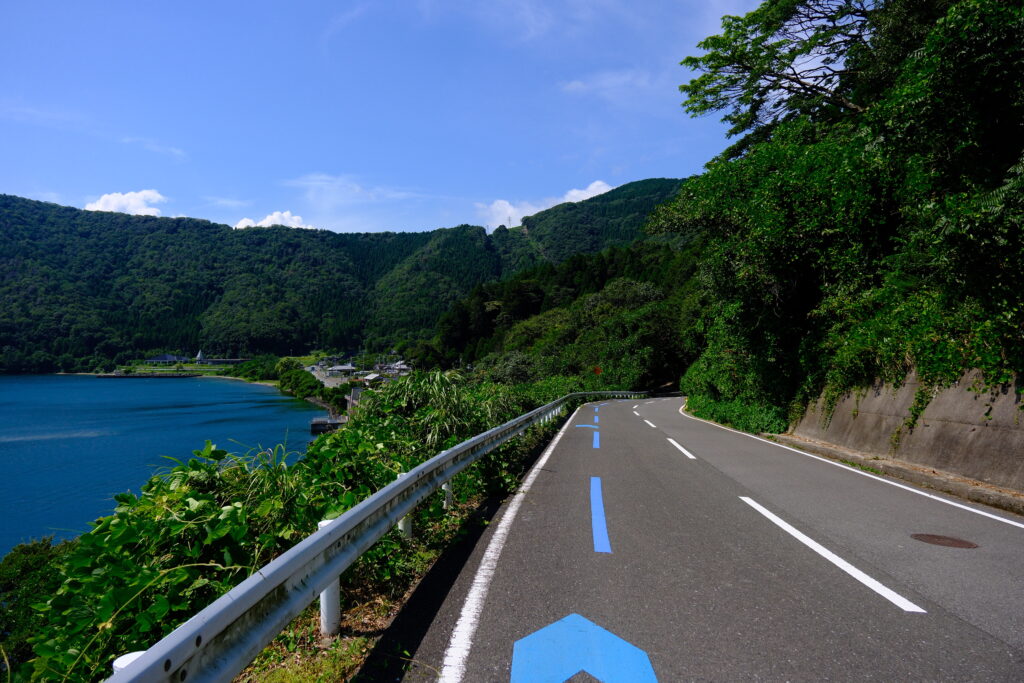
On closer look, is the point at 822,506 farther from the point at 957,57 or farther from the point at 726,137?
the point at 726,137

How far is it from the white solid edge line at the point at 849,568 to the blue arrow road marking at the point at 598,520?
177cm

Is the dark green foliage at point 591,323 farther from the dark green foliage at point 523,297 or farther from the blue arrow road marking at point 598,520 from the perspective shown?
the blue arrow road marking at point 598,520

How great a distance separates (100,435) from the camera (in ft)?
191

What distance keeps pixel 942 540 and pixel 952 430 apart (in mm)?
4267

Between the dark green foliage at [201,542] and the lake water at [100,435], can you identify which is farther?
the lake water at [100,435]

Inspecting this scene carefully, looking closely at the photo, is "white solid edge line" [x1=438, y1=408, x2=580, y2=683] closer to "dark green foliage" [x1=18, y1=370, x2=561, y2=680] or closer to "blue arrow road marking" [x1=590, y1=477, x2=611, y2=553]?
"dark green foliage" [x1=18, y1=370, x2=561, y2=680]

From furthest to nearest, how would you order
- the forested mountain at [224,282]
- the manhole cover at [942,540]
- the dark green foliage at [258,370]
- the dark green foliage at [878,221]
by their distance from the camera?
the forested mountain at [224,282]
the dark green foliage at [258,370]
the dark green foliage at [878,221]
the manhole cover at [942,540]

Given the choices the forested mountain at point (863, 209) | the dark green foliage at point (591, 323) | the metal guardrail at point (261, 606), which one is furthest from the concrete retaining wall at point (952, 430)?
the dark green foliage at point (591, 323)

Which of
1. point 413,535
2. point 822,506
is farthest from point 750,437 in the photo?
point 413,535

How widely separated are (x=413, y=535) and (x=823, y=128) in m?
20.3

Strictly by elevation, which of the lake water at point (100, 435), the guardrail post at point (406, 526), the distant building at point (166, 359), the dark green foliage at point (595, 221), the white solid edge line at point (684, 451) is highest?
the dark green foliage at point (595, 221)

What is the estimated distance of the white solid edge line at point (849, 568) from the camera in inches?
135

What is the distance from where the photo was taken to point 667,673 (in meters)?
2.54

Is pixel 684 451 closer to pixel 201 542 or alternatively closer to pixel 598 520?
pixel 598 520
